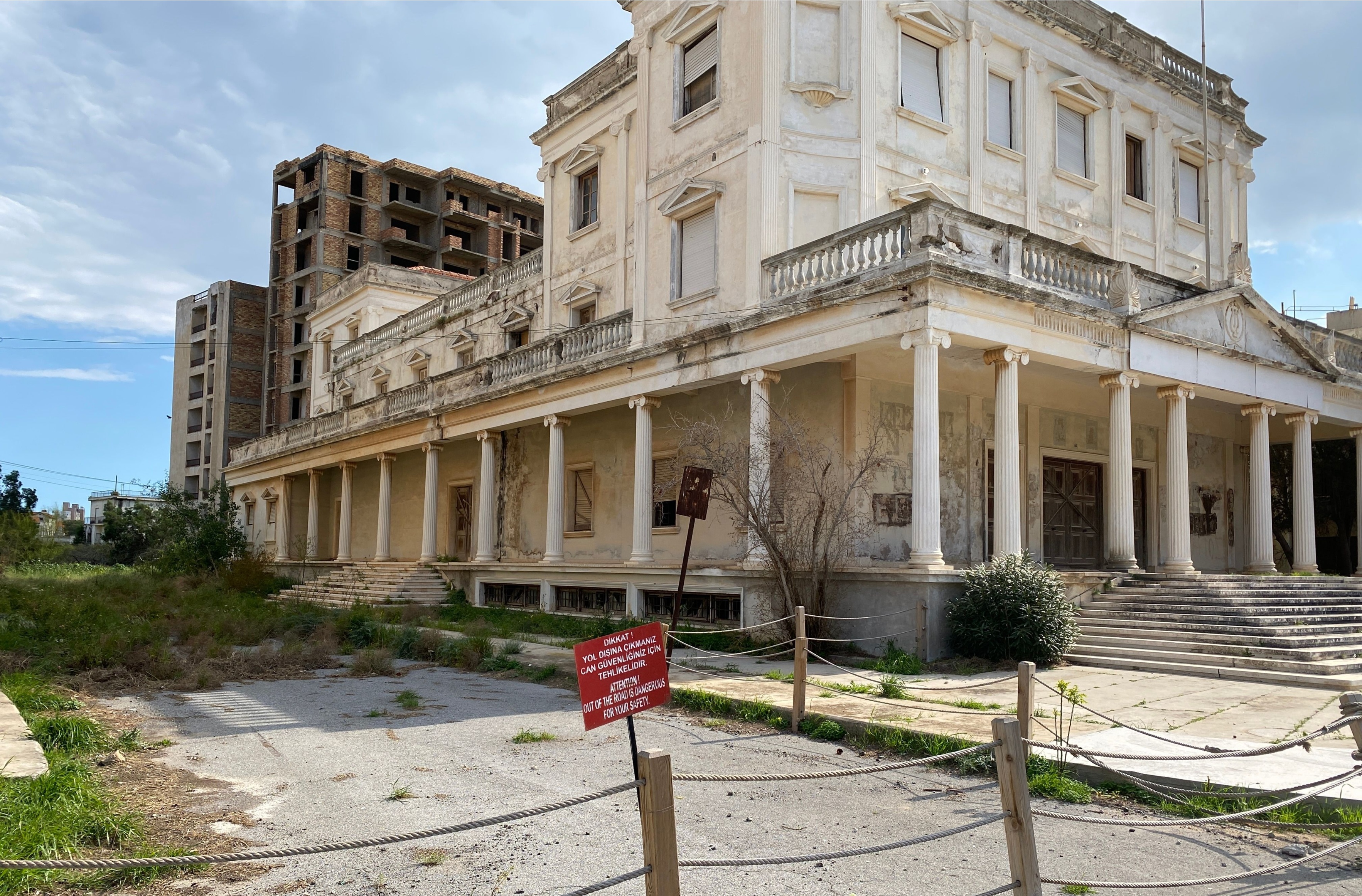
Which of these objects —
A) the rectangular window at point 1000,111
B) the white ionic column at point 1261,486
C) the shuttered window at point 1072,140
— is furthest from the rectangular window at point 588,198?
the white ionic column at point 1261,486

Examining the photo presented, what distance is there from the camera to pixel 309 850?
10.9 ft

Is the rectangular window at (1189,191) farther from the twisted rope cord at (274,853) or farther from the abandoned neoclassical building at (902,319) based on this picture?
the twisted rope cord at (274,853)

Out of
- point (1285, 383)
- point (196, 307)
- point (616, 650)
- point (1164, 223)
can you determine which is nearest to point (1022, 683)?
point (616, 650)

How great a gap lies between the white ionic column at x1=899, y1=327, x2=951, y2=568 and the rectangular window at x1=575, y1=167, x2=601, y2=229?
12.0 meters

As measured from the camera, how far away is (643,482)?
61.4ft

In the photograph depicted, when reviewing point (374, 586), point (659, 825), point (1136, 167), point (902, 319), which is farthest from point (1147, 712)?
point (374, 586)

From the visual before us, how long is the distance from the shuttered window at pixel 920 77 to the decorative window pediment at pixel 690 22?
3428mm

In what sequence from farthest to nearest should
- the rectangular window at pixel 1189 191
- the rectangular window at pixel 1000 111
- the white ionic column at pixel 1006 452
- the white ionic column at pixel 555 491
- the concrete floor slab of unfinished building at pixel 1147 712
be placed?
the rectangular window at pixel 1189 191
the white ionic column at pixel 555 491
the rectangular window at pixel 1000 111
the white ionic column at pixel 1006 452
the concrete floor slab of unfinished building at pixel 1147 712

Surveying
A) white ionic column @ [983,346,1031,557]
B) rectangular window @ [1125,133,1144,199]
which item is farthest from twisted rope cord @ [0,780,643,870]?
rectangular window @ [1125,133,1144,199]

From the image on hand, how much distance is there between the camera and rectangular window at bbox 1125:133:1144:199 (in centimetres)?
2266

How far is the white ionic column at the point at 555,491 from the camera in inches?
838

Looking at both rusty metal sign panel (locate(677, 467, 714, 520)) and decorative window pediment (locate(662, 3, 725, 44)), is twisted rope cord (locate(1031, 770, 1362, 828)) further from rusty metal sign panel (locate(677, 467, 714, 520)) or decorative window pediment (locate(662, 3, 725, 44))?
decorative window pediment (locate(662, 3, 725, 44))

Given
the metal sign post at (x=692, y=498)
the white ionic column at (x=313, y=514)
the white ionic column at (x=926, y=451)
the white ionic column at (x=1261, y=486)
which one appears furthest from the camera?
the white ionic column at (x=313, y=514)

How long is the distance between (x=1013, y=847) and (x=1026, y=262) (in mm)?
12054
